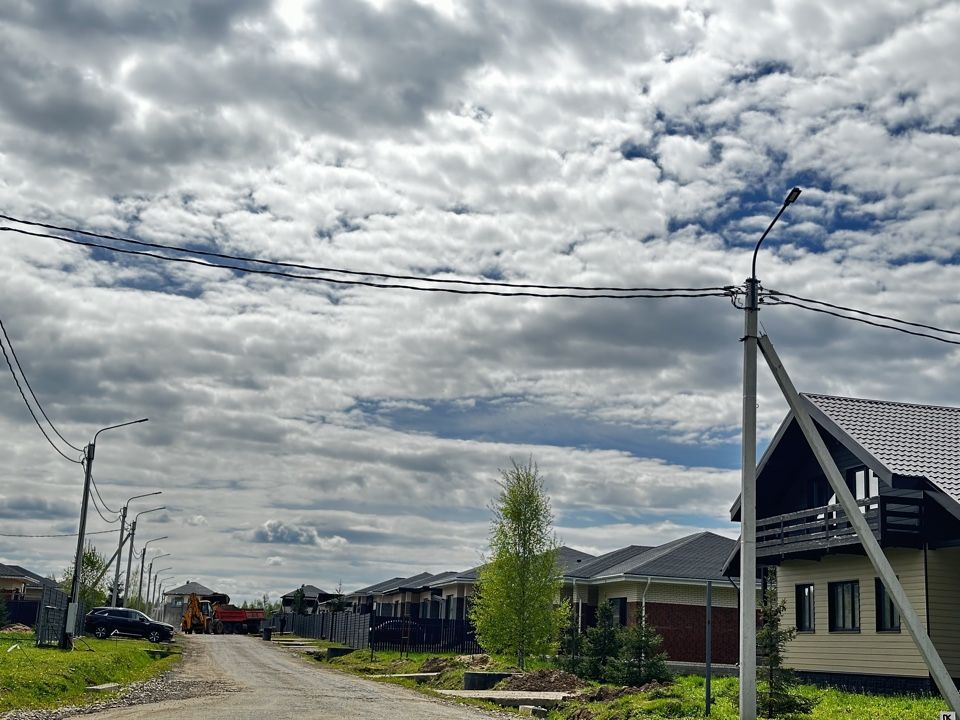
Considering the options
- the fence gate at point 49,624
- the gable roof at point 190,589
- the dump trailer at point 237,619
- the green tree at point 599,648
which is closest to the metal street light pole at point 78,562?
the fence gate at point 49,624

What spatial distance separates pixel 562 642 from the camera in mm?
38719

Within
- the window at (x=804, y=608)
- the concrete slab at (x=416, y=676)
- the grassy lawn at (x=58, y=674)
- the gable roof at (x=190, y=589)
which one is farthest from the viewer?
the gable roof at (x=190, y=589)

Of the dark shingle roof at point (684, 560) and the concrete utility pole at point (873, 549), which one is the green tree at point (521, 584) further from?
the concrete utility pole at point (873, 549)

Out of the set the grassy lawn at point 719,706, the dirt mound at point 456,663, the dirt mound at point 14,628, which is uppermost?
the grassy lawn at point 719,706

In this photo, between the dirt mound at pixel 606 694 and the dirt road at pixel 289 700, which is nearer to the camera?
the dirt road at pixel 289 700

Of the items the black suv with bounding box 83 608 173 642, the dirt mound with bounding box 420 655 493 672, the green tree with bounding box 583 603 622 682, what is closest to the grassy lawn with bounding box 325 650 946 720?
the green tree with bounding box 583 603 622 682

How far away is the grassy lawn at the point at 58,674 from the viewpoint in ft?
63.0

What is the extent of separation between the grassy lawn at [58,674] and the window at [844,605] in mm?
18152

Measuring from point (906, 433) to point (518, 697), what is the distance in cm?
1134

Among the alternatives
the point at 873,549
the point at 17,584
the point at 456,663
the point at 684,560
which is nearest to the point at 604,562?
the point at 684,560

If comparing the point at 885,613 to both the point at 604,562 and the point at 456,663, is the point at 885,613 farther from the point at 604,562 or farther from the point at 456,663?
the point at 604,562

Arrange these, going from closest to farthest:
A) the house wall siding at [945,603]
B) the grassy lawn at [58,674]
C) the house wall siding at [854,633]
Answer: the grassy lawn at [58,674] → the house wall siding at [945,603] → the house wall siding at [854,633]

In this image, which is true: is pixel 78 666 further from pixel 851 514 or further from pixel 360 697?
pixel 851 514

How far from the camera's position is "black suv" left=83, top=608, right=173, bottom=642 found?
47156 millimetres
